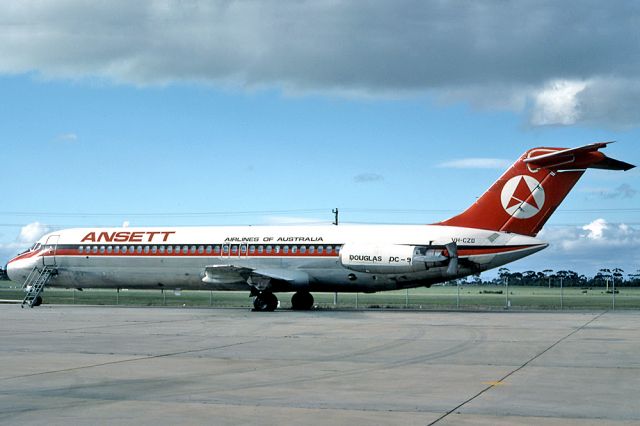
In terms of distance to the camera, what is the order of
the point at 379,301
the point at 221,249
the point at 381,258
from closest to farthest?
1. the point at 381,258
2. the point at 221,249
3. the point at 379,301

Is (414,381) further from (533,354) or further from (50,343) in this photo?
(50,343)

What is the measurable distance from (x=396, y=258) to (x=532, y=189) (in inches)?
217

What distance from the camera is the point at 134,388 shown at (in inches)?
444

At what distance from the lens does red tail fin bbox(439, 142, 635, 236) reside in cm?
2916

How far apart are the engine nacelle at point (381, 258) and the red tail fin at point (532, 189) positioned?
8.02ft

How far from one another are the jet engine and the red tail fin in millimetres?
1691

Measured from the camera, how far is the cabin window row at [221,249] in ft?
106

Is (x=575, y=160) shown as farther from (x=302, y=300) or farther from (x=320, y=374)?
(x=320, y=374)

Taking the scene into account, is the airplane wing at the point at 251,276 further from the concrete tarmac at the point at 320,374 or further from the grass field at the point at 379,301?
the concrete tarmac at the point at 320,374

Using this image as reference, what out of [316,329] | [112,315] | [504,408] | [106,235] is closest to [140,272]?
[106,235]

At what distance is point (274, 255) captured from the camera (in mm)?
32812

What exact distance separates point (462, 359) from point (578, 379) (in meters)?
2.95

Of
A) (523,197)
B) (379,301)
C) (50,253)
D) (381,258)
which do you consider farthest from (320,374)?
(379,301)

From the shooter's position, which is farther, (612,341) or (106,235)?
(106,235)
